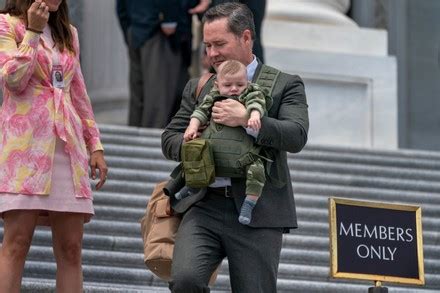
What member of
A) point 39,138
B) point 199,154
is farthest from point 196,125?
point 39,138

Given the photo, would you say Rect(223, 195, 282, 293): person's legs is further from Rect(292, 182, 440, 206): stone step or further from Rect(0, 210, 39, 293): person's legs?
Rect(292, 182, 440, 206): stone step

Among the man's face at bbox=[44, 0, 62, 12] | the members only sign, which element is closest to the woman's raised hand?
the man's face at bbox=[44, 0, 62, 12]

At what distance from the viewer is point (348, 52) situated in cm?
1291

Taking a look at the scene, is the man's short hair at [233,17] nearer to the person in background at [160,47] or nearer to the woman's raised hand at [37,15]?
the woman's raised hand at [37,15]

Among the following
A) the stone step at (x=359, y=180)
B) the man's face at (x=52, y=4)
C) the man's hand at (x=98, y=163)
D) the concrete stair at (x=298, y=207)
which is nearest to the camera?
the man's face at (x=52, y=4)

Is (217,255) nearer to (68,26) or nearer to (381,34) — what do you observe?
(68,26)

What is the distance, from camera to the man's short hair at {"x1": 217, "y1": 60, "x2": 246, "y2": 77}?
638 cm

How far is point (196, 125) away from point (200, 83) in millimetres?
317

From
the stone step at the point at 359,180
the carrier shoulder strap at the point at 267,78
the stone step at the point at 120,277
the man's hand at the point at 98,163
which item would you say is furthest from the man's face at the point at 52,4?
the stone step at the point at 359,180

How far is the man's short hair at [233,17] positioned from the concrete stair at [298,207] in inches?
78.0

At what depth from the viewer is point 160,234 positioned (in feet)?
21.5

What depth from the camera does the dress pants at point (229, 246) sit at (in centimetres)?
635

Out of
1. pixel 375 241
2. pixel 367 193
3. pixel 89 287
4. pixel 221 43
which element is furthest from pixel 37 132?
pixel 367 193

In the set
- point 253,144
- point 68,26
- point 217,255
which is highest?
point 68,26
